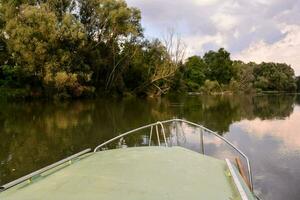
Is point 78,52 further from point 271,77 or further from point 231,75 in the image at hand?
point 271,77

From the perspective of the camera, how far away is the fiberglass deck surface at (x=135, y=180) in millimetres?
2578

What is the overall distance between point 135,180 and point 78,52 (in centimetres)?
2873

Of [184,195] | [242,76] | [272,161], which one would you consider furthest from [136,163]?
[242,76]

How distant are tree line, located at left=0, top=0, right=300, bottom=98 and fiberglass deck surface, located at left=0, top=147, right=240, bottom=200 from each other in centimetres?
2511

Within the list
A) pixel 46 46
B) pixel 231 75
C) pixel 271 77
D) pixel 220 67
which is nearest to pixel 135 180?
pixel 46 46

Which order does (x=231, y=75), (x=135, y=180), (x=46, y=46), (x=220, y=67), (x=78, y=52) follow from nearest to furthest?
(x=135, y=180) → (x=46, y=46) → (x=78, y=52) → (x=220, y=67) → (x=231, y=75)

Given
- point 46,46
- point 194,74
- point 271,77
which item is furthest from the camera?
point 271,77

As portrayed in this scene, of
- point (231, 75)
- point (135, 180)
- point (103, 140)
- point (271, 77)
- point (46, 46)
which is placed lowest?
point (103, 140)

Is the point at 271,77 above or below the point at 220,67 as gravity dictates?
below

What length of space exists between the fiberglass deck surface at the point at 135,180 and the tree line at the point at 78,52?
988 inches

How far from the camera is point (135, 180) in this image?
2.86 metres

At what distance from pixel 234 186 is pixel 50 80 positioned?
1039 inches

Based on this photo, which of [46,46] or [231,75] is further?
[231,75]

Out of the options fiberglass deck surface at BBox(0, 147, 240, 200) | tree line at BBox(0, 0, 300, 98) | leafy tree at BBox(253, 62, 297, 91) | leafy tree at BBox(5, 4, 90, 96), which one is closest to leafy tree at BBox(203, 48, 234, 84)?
leafy tree at BBox(253, 62, 297, 91)
